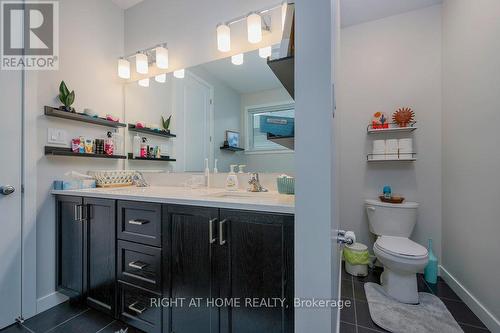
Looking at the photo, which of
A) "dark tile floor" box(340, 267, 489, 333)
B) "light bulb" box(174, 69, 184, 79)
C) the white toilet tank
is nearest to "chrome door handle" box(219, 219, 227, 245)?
"dark tile floor" box(340, 267, 489, 333)

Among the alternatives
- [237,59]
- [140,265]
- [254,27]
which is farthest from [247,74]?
[140,265]

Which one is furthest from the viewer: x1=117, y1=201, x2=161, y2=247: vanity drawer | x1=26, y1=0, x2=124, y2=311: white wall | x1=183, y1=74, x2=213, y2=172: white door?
x1=183, y1=74, x2=213, y2=172: white door

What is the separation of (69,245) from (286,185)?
5.33 feet

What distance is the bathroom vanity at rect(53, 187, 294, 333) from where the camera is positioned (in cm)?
91

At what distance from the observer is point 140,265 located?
1.23 meters

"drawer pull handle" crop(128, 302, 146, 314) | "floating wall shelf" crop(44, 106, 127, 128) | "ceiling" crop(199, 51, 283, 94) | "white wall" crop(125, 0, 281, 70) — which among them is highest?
"white wall" crop(125, 0, 281, 70)

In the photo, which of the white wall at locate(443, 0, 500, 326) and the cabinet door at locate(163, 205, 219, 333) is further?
the white wall at locate(443, 0, 500, 326)

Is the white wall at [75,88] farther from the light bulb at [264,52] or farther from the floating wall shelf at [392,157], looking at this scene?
the floating wall shelf at [392,157]

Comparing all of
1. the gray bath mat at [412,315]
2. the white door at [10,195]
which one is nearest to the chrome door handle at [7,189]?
the white door at [10,195]

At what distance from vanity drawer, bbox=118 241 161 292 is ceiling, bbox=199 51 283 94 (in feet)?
4.21

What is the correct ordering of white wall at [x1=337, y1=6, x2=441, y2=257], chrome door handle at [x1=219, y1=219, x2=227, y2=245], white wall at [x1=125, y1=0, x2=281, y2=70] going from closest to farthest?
chrome door handle at [x1=219, y1=219, x2=227, y2=245], white wall at [x1=125, y1=0, x2=281, y2=70], white wall at [x1=337, y1=6, x2=441, y2=257]

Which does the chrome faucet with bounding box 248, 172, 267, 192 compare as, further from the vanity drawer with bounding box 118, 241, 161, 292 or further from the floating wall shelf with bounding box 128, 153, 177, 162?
the floating wall shelf with bounding box 128, 153, 177, 162

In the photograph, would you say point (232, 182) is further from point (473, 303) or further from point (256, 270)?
point (473, 303)

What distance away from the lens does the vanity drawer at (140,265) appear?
3.89ft
